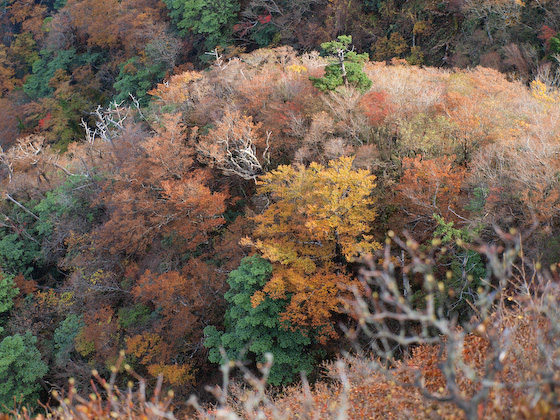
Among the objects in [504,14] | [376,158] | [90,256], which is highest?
[504,14]

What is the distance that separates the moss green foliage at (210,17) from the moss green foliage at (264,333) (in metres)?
29.5

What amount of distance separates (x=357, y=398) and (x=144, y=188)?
705 inches

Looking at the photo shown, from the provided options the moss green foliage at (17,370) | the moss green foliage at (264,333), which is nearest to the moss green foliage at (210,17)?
the moss green foliage at (264,333)

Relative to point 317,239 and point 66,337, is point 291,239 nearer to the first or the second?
point 317,239

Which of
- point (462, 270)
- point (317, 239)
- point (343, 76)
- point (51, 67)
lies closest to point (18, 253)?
point (317, 239)

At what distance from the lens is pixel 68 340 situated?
22.7m

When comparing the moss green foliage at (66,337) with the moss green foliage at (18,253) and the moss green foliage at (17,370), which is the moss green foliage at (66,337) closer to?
the moss green foliage at (17,370)

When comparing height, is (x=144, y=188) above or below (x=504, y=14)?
below

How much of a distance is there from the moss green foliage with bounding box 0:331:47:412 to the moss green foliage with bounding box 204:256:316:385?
437 inches

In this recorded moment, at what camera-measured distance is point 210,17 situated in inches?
1487

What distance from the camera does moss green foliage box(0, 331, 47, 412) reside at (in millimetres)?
20000

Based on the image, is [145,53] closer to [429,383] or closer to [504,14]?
[504,14]

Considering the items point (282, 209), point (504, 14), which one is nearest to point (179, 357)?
point (282, 209)

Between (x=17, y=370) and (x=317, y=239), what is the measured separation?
17.6m
